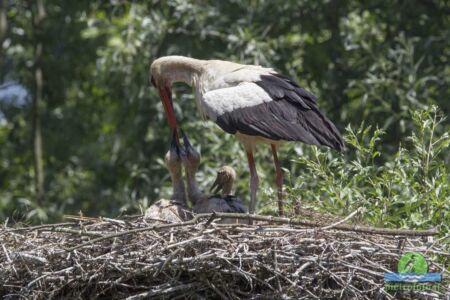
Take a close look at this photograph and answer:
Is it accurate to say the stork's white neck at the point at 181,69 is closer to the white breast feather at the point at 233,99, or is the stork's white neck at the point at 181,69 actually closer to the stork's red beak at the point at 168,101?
the stork's red beak at the point at 168,101

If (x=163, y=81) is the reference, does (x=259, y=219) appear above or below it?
below

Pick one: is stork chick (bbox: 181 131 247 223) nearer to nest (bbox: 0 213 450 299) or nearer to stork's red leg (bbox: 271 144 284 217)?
stork's red leg (bbox: 271 144 284 217)

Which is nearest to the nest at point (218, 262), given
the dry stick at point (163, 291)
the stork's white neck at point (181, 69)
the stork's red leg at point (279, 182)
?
the dry stick at point (163, 291)

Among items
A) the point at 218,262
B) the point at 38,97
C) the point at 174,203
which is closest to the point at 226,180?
Answer: the point at 174,203

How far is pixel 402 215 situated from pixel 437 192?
3.40ft

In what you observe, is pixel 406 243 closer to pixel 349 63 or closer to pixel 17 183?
pixel 349 63

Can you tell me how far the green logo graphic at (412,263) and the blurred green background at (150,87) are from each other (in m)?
3.17

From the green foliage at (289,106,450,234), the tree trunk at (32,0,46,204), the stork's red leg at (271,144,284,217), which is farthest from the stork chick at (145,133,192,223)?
the tree trunk at (32,0,46,204)

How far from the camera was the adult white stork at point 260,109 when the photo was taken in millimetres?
9172

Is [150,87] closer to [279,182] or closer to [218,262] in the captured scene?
[279,182]

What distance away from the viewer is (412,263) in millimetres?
7703

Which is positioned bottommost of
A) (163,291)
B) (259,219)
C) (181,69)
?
(163,291)

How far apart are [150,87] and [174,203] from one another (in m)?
4.32

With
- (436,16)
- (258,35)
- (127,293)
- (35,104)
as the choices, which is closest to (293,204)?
(127,293)
